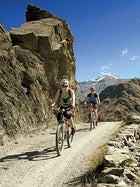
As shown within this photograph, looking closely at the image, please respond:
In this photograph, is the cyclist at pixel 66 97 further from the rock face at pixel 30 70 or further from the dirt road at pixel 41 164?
the rock face at pixel 30 70

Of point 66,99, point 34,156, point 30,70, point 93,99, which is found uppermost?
point 30,70

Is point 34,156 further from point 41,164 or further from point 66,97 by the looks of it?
point 66,97

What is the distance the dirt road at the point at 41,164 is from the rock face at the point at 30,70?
1892 millimetres

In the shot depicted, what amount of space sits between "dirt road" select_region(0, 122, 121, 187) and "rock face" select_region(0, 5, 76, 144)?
1.89 m

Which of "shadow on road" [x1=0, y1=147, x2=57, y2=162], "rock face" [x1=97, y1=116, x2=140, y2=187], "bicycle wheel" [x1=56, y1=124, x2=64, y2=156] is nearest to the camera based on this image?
"rock face" [x1=97, y1=116, x2=140, y2=187]

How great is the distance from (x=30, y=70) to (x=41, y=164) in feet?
39.5

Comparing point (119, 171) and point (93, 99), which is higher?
point (93, 99)

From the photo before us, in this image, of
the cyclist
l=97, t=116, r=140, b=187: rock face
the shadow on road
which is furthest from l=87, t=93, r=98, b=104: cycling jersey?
l=97, t=116, r=140, b=187: rock face

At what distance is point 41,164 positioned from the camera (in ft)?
34.6

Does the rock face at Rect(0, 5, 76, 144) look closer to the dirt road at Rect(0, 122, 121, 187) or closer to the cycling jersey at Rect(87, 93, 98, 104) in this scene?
the dirt road at Rect(0, 122, 121, 187)

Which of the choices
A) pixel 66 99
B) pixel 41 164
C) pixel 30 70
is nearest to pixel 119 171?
pixel 41 164

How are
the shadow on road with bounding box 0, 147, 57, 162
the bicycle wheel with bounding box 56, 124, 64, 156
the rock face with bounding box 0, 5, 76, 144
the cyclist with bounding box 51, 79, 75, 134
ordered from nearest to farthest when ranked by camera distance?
the shadow on road with bounding box 0, 147, 57, 162 < the bicycle wheel with bounding box 56, 124, 64, 156 < the cyclist with bounding box 51, 79, 75, 134 < the rock face with bounding box 0, 5, 76, 144

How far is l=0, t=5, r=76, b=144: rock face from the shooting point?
17.2 m

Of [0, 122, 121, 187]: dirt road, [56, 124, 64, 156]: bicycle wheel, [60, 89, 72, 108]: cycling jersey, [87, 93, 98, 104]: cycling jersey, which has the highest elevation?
[87, 93, 98, 104]: cycling jersey
